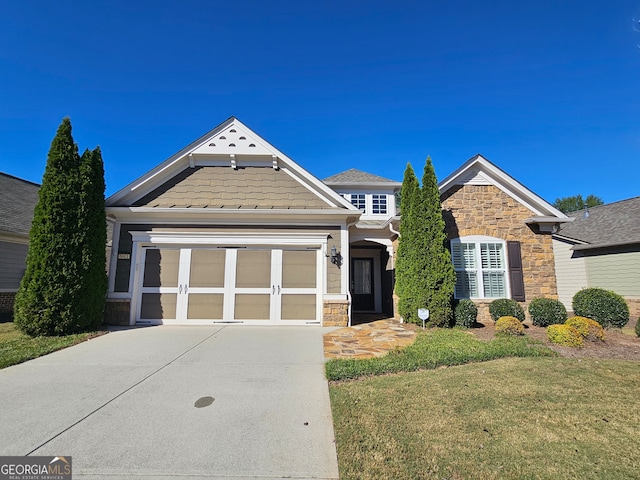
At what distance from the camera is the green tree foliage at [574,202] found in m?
43.2

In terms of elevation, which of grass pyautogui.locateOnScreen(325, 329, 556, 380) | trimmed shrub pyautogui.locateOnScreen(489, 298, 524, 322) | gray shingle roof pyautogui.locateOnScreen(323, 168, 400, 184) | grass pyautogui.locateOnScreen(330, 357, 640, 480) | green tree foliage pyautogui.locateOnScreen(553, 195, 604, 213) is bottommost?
grass pyautogui.locateOnScreen(330, 357, 640, 480)

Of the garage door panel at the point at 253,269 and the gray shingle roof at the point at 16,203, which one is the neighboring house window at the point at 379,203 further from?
the gray shingle roof at the point at 16,203

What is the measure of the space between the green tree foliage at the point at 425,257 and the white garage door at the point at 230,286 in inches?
108

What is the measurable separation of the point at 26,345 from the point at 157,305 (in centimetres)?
296

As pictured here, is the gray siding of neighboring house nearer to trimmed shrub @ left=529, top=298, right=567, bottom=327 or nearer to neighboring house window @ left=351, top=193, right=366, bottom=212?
neighboring house window @ left=351, top=193, right=366, bottom=212

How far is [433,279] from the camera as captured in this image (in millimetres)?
8633

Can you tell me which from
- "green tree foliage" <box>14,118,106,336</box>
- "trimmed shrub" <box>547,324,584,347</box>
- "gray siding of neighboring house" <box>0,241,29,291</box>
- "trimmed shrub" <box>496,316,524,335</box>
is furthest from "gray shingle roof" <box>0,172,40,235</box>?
"trimmed shrub" <box>547,324,584,347</box>

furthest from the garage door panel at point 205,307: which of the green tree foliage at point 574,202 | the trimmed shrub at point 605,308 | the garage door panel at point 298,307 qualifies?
the green tree foliage at point 574,202

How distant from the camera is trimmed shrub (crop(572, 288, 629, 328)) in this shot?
781cm

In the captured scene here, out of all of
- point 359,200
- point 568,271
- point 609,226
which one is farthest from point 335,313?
point 609,226

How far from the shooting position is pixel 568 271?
1342 cm

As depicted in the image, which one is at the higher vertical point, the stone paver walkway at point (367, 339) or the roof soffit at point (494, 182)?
the roof soffit at point (494, 182)

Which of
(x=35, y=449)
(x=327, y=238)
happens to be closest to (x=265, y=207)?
(x=327, y=238)

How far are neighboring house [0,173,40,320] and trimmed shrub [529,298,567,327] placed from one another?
1756 cm
